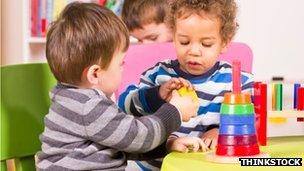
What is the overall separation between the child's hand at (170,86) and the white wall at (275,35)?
79 cm

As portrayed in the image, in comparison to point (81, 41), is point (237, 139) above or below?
below

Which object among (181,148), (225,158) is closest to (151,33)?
(181,148)

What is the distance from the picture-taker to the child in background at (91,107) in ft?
2.35

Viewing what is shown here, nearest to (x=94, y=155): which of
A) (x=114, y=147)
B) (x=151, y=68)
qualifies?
(x=114, y=147)

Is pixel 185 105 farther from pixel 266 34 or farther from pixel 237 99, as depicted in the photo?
pixel 266 34

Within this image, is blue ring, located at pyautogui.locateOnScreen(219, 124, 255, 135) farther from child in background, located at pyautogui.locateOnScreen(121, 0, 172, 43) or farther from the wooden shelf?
child in background, located at pyautogui.locateOnScreen(121, 0, 172, 43)

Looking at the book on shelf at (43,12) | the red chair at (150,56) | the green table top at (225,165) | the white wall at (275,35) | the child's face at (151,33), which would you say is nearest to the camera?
the green table top at (225,165)

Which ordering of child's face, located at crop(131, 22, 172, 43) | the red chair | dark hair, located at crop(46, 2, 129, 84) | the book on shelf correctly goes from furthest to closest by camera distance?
the book on shelf, child's face, located at crop(131, 22, 172, 43), the red chair, dark hair, located at crop(46, 2, 129, 84)

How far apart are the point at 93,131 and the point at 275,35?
1089 millimetres

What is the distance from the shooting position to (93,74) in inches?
30.0

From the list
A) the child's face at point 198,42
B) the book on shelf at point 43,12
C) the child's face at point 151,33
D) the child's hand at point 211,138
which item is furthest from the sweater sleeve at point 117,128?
the book on shelf at point 43,12

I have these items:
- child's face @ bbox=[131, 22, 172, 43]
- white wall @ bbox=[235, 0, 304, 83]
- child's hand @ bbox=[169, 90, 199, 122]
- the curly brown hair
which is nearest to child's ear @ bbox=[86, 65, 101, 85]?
child's hand @ bbox=[169, 90, 199, 122]

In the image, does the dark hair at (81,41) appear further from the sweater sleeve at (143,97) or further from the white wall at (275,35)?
the white wall at (275,35)

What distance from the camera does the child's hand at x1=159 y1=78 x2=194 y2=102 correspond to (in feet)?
2.72
